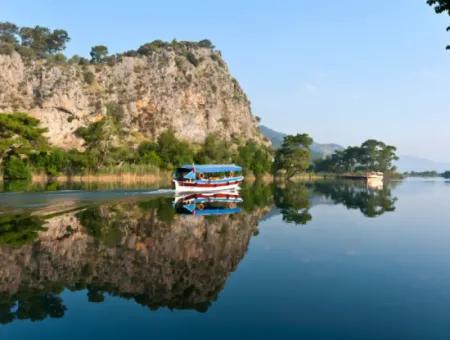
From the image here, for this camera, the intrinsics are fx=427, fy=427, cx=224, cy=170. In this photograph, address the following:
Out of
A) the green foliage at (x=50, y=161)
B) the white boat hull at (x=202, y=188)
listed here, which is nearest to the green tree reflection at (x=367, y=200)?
the white boat hull at (x=202, y=188)

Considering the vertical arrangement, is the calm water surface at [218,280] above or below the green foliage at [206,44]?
below

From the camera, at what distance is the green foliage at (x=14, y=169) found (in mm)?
69062

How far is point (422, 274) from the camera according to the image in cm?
1385

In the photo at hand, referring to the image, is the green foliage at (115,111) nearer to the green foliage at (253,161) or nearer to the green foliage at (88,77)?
the green foliage at (88,77)

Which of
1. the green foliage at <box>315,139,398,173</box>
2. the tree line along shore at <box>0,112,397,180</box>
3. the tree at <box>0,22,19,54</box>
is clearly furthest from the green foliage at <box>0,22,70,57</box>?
the green foliage at <box>315,139,398,173</box>

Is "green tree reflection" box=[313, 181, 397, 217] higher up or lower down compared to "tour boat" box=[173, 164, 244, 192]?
lower down

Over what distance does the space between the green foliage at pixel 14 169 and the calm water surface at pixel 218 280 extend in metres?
49.6

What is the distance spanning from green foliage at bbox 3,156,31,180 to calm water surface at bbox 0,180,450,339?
4956cm

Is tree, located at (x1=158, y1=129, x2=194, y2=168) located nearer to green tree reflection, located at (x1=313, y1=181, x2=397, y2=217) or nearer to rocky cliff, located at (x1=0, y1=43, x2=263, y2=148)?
rocky cliff, located at (x1=0, y1=43, x2=263, y2=148)

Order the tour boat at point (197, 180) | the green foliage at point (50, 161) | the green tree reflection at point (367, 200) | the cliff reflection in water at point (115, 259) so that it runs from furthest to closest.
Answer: the green foliage at point (50, 161), the tour boat at point (197, 180), the green tree reflection at point (367, 200), the cliff reflection in water at point (115, 259)

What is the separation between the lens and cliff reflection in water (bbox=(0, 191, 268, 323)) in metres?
11.1

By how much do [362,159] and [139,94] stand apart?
290 feet

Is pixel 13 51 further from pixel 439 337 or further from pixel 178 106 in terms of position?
pixel 439 337

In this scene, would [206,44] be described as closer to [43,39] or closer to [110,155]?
[43,39]
